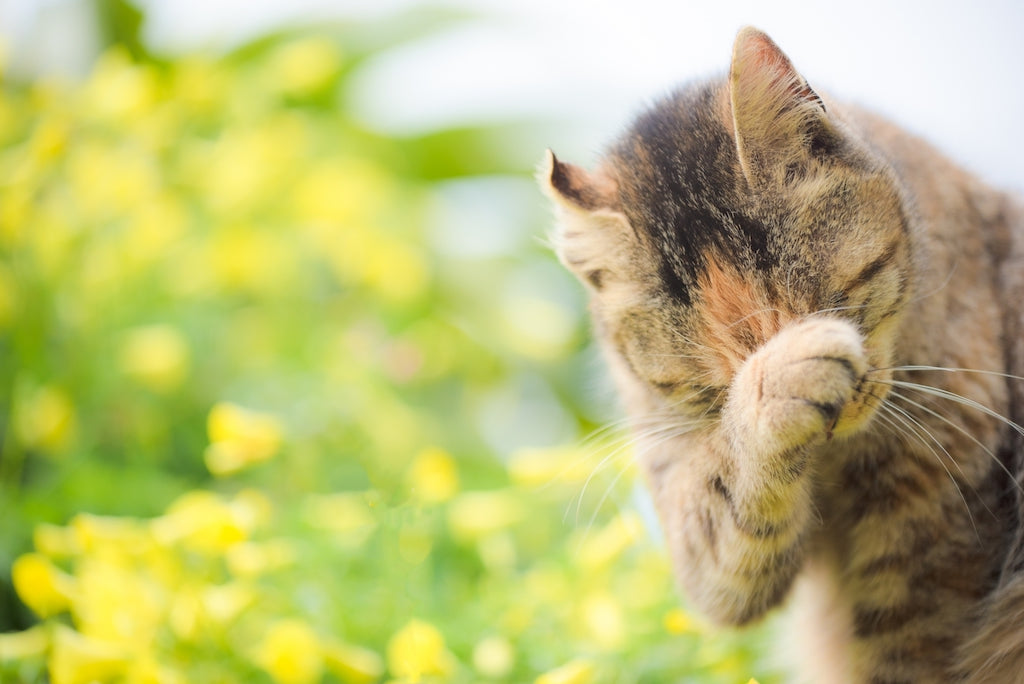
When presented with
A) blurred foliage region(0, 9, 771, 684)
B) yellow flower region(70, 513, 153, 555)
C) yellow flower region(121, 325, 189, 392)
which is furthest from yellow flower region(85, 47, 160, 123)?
yellow flower region(70, 513, 153, 555)

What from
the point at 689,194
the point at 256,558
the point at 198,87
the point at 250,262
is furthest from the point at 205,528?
the point at 198,87

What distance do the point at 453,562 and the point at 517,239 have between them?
2.88 ft

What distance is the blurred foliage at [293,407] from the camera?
89 cm

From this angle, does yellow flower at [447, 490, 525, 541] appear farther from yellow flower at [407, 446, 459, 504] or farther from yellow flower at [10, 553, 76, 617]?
yellow flower at [10, 553, 76, 617]

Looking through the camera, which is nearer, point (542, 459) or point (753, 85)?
point (753, 85)

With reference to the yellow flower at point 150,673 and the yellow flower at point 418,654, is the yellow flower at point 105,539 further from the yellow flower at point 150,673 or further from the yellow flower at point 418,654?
the yellow flower at point 418,654

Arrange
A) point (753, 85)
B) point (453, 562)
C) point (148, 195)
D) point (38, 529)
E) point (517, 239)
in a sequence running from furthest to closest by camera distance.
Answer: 1. point (517, 239)
2. point (148, 195)
3. point (453, 562)
4. point (38, 529)
5. point (753, 85)

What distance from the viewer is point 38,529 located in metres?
1.02

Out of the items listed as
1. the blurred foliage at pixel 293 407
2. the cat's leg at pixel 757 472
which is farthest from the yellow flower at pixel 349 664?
the cat's leg at pixel 757 472

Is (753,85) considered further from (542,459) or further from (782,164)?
(542,459)

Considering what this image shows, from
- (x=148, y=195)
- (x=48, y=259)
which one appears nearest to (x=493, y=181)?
(x=148, y=195)

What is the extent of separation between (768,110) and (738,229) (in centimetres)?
11

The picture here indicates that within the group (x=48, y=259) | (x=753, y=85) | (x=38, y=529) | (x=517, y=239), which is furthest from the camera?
(x=517, y=239)

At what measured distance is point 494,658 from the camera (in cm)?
86
